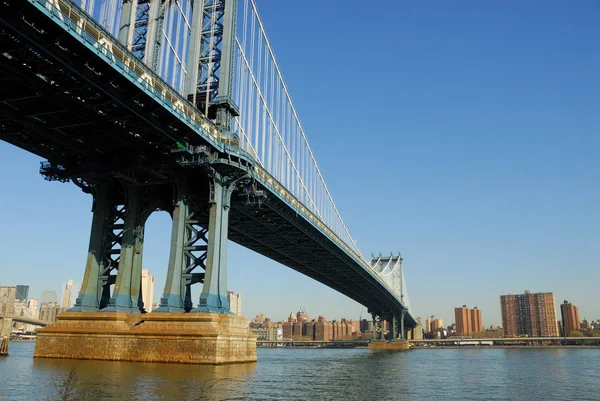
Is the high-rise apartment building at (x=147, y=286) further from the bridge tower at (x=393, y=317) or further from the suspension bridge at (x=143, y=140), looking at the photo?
the suspension bridge at (x=143, y=140)

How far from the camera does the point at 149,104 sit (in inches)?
1342

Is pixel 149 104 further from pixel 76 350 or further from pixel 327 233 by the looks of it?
pixel 327 233

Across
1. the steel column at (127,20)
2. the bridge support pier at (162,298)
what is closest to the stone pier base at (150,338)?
the bridge support pier at (162,298)

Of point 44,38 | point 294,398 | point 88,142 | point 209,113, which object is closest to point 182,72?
point 209,113

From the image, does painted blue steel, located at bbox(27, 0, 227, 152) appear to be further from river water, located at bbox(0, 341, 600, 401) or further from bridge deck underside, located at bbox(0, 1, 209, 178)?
river water, located at bbox(0, 341, 600, 401)

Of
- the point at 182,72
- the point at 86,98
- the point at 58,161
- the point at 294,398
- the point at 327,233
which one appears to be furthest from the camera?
the point at 327,233

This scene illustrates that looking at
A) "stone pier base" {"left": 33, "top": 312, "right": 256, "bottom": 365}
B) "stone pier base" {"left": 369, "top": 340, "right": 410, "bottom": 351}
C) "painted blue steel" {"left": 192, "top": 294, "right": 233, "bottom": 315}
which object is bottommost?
"stone pier base" {"left": 369, "top": 340, "right": 410, "bottom": 351}

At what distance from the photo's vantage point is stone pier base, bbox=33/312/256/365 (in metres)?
35.8

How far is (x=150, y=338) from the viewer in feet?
122

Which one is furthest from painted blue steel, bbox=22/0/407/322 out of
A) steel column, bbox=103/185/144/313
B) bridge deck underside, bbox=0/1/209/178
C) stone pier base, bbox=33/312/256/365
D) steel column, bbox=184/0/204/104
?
steel column, bbox=103/185/144/313

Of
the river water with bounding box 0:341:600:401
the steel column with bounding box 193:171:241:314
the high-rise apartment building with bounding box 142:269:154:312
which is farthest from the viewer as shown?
the high-rise apartment building with bounding box 142:269:154:312

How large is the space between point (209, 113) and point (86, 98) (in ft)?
42.2

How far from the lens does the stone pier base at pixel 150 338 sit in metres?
35.8

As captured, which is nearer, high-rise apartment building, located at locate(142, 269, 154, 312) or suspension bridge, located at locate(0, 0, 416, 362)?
suspension bridge, located at locate(0, 0, 416, 362)
